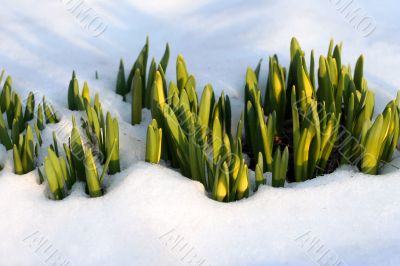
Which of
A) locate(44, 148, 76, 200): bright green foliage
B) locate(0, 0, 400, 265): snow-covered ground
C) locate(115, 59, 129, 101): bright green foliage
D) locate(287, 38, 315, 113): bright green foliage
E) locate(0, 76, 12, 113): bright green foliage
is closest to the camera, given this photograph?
locate(0, 0, 400, 265): snow-covered ground

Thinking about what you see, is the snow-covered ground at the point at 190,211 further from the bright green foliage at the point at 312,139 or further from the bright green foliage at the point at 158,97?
the bright green foliage at the point at 158,97

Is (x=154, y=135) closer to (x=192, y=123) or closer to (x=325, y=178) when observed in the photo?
(x=192, y=123)

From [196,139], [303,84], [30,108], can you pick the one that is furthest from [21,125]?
[303,84]

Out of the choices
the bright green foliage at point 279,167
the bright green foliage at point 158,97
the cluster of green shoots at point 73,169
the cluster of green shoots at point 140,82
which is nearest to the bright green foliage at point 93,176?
the cluster of green shoots at point 73,169

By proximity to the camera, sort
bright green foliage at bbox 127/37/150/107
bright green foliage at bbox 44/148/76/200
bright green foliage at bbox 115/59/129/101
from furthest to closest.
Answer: bright green foliage at bbox 115/59/129/101, bright green foliage at bbox 127/37/150/107, bright green foliage at bbox 44/148/76/200

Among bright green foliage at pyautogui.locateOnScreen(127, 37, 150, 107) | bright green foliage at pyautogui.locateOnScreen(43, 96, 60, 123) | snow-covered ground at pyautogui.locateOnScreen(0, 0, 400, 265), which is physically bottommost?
snow-covered ground at pyautogui.locateOnScreen(0, 0, 400, 265)

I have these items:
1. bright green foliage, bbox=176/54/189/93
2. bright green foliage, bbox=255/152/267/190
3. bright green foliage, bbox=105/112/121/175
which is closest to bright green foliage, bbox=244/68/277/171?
bright green foliage, bbox=255/152/267/190

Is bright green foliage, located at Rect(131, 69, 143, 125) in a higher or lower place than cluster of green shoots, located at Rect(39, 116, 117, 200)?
higher

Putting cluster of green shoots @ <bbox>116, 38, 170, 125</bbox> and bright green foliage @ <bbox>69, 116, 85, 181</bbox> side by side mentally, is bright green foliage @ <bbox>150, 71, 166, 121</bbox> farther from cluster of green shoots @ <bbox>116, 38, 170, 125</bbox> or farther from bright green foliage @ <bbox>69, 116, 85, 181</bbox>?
bright green foliage @ <bbox>69, 116, 85, 181</bbox>
